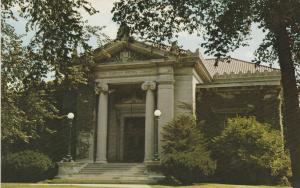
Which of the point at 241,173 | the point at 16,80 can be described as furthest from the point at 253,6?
the point at 241,173

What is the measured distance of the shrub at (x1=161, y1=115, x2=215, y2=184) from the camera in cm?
2544

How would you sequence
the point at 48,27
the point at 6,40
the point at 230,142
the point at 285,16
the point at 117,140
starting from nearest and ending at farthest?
the point at 285,16
the point at 48,27
the point at 6,40
the point at 230,142
the point at 117,140

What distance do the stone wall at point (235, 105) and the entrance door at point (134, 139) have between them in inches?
190

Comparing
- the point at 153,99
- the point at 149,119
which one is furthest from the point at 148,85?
the point at 149,119

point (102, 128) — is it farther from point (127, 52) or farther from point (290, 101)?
point (290, 101)

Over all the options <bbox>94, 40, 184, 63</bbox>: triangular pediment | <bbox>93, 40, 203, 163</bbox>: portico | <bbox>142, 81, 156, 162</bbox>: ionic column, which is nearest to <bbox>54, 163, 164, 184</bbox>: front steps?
<bbox>93, 40, 203, 163</bbox>: portico

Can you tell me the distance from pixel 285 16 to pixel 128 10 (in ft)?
14.4

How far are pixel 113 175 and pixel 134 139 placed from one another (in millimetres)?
6804

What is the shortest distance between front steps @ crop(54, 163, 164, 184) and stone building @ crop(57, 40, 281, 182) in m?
1.52

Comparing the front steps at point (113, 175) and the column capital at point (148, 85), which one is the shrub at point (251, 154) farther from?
the column capital at point (148, 85)

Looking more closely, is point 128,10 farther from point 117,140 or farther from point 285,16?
point 117,140

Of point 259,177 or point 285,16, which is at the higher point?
point 285,16

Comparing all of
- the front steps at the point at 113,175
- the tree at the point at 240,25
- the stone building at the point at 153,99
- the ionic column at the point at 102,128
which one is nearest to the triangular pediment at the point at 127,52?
the stone building at the point at 153,99

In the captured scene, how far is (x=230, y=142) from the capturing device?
2791cm
